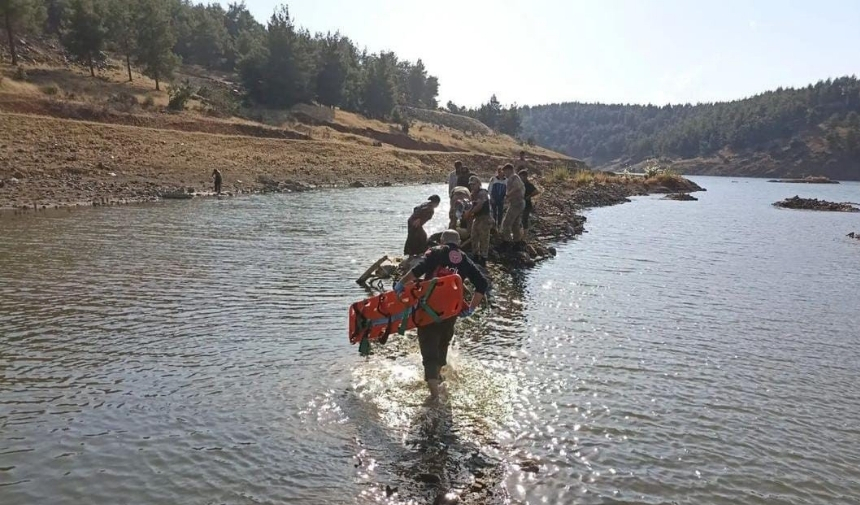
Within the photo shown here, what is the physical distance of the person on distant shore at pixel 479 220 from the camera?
685 inches

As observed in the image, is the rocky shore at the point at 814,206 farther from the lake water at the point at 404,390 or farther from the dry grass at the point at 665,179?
the lake water at the point at 404,390

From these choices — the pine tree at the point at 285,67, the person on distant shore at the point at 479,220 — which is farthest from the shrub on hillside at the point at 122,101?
the person on distant shore at the point at 479,220

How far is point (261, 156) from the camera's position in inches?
2219

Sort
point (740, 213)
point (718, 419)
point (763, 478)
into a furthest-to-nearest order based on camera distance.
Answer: point (740, 213), point (718, 419), point (763, 478)

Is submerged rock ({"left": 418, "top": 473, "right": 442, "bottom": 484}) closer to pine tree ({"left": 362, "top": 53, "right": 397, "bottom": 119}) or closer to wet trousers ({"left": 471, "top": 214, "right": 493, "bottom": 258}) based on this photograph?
wet trousers ({"left": 471, "top": 214, "right": 493, "bottom": 258})

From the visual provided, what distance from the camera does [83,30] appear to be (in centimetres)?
6391

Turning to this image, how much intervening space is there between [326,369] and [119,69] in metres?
79.1

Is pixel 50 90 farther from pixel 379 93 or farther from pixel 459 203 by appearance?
pixel 379 93

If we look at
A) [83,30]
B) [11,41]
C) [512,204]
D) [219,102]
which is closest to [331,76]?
[219,102]

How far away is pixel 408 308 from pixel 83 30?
2749 inches

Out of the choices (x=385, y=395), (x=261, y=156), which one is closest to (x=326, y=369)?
(x=385, y=395)

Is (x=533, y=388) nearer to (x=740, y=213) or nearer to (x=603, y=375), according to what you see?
(x=603, y=375)

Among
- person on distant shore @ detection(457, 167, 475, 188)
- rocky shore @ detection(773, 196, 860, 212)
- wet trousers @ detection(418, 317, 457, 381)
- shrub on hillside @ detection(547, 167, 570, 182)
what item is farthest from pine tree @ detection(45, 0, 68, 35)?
wet trousers @ detection(418, 317, 457, 381)

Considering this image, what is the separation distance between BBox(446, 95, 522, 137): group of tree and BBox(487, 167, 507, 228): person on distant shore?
145577 millimetres
